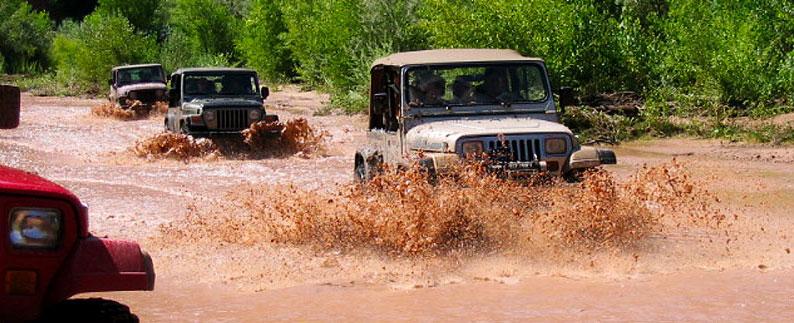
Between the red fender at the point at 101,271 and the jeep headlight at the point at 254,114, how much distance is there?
45.8ft

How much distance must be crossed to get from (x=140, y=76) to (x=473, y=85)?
19518mm

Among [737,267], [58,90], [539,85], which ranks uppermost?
[539,85]

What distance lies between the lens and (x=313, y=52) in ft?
102

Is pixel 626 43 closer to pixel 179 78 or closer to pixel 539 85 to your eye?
pixel 179 78

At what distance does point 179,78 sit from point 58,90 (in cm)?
2256

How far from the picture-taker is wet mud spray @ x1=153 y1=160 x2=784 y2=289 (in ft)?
27.0

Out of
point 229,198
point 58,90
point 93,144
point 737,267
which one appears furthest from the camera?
point 58,90

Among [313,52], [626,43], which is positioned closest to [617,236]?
[626,43]

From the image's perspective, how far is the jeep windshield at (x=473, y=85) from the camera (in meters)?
9.80

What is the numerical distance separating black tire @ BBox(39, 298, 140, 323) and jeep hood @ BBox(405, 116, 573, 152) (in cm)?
518

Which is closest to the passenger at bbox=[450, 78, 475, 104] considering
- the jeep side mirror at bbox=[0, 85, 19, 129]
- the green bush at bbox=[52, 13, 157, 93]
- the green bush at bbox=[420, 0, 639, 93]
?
the jeep side mirror at bbox=[0, 85, 19, 129]

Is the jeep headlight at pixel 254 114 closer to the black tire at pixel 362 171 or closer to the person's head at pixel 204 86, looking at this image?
the person's head at pixel 204 86

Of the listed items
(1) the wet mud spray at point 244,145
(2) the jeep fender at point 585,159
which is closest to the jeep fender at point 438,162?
(2) the jeep fender at point 585,159

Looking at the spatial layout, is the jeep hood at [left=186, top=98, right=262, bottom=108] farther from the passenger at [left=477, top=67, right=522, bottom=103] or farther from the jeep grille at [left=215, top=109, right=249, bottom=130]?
the passenger at [left=477, top=67, right=522, bottom=103]
